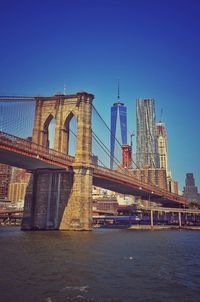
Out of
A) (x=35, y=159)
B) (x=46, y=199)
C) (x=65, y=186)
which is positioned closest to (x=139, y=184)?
(x=65, y=186)

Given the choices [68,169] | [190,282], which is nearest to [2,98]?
[68,169]

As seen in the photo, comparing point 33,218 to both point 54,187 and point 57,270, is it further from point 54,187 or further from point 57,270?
point 57,270

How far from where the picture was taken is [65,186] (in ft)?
213

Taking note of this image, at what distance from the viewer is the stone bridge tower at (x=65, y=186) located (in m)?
63.6

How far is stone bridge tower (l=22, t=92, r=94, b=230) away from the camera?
209 ft

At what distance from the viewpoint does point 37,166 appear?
6425 centimetres

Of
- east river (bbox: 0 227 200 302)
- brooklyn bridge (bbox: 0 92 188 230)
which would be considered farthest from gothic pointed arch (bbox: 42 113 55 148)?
east river (bbox: 0 227 200 302)

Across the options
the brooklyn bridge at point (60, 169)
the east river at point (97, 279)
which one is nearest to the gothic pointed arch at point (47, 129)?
the brooklyn bridge at point (60, 169)

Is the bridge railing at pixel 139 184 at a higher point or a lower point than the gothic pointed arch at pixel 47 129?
A: lower

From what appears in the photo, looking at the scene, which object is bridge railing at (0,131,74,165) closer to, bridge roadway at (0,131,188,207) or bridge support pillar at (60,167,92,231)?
bridge roadway at (0,131,188,207)

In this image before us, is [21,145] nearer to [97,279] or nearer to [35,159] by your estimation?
[35,159]

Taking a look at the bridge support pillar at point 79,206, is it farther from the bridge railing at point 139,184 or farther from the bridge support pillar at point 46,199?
the bridge railing at point 139,184

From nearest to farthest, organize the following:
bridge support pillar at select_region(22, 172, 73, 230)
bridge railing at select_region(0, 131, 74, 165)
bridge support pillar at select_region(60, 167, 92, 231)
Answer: bridge railing at select_region(0, 131, 74, 165), bridge support pillar at select_region(60, 167, 92, 231), bridge support pillar at select_region(22, 172, 73, 230)

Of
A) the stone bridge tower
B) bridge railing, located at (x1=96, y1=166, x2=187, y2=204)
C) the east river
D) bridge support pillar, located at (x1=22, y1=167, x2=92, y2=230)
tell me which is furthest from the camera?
bridge railing, located at (x1=96, y1=166, x2=187, y2=204)
